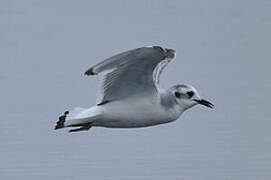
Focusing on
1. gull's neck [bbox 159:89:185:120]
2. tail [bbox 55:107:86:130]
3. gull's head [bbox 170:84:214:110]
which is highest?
gull's head [bbox 170:84:214:110]

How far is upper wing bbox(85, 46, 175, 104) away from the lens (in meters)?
10.7

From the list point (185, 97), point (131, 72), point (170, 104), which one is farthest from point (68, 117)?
point (185, 97)

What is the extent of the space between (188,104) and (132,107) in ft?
1.90

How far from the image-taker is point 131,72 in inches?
435

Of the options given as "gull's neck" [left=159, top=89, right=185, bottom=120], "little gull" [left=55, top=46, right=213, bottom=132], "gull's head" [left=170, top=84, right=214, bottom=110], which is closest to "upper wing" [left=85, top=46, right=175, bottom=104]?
"little gull" [left=55, top=46, right=213, bottom=132]

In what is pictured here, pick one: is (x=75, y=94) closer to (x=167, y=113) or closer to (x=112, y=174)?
(x=112, y=174)

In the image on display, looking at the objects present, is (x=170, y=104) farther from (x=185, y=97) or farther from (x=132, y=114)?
(x=132, y=114)

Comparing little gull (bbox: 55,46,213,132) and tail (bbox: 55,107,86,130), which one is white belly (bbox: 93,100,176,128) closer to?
little gull (bbox: 55,46,213,132)

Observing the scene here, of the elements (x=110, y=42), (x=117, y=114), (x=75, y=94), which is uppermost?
(x=110, y=42)

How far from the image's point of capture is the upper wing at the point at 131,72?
10.7 meters

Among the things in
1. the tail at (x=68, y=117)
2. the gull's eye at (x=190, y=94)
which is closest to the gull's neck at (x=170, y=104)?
the gull's eye at (x=190, y=94)

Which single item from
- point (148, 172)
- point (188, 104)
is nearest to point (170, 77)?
point (148, 172)

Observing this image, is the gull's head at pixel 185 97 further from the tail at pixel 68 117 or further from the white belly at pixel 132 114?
the tail at pixel 68 117

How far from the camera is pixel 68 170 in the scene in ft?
42.3
